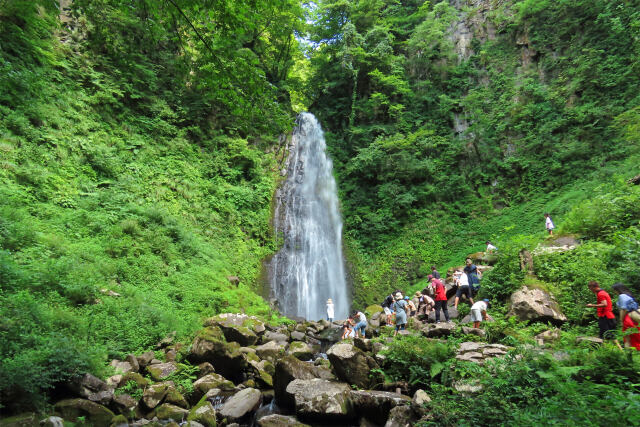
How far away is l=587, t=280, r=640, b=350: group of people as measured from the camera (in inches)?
189

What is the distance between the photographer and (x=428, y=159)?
18438 mm

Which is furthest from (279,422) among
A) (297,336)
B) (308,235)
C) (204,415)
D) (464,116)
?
(464,116)

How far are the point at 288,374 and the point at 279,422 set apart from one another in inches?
46.2

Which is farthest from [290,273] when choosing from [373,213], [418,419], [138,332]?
[418,419]

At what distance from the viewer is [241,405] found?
5.84m

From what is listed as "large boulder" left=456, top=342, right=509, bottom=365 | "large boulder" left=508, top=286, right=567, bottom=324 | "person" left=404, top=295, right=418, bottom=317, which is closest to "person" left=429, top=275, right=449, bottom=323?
"large boulder" left=508, top=286, right=567, bottom=324

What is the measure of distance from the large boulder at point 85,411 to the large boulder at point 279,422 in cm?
245

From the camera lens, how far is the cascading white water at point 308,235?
1519 centimetres

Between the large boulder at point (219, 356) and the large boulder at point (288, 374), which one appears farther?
the large boulder at point (219, 356)

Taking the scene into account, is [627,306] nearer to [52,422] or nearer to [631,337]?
[631,337]

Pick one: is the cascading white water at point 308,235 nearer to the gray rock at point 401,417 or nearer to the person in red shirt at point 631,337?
the gray rock at point 401,417

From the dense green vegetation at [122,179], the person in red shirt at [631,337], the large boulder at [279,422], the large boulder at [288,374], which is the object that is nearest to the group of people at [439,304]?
the large boulder at [288,374]

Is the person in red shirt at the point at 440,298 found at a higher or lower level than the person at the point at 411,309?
higher

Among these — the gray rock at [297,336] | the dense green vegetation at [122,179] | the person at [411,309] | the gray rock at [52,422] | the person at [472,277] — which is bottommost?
A: the gray rock at [297,336]
